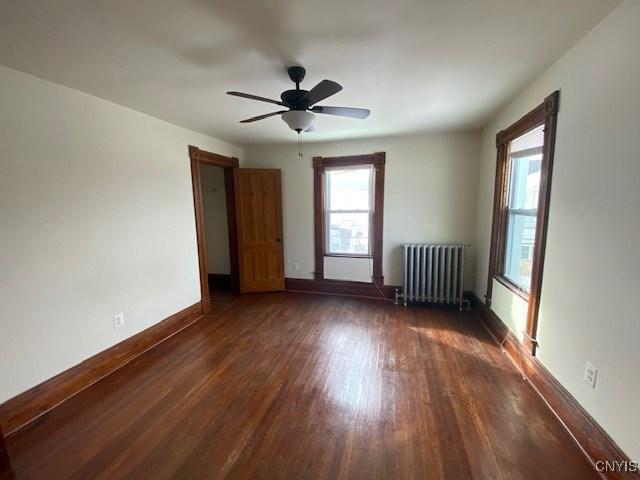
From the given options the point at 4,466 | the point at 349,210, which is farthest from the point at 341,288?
the point at 4,466

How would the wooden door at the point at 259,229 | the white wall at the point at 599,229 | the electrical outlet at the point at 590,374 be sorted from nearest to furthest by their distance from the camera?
the white wall at the point at 599,229 < the electrical outlet at the point at 590,374 < the wooden door at the point at 259,229

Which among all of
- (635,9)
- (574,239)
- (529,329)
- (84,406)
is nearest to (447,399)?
(529,329)

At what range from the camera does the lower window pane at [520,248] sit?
2393 millimetres

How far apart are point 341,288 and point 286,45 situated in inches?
131

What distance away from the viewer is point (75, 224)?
2.15 metres

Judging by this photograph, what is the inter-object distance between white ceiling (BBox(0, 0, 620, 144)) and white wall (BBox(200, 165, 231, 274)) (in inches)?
82.2

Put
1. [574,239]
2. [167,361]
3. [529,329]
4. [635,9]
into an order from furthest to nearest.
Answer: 1. [167,361]
2. [529,329]
3. [574,239]
4. [635,9]

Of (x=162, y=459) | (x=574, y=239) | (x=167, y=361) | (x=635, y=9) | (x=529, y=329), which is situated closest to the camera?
(x=635, y=9)

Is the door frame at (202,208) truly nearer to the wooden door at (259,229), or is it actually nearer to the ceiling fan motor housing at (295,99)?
the wooden door at (259,229)

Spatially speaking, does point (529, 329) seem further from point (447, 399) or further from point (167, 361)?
point (167, 361)

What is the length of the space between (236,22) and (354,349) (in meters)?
2.67

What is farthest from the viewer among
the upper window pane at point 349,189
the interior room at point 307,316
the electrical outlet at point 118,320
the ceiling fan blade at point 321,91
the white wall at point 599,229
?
the upper window pane at point 349,189

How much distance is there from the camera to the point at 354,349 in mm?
2686

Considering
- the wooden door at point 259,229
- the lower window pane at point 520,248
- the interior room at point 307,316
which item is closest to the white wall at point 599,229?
the interior room at point 307,316
